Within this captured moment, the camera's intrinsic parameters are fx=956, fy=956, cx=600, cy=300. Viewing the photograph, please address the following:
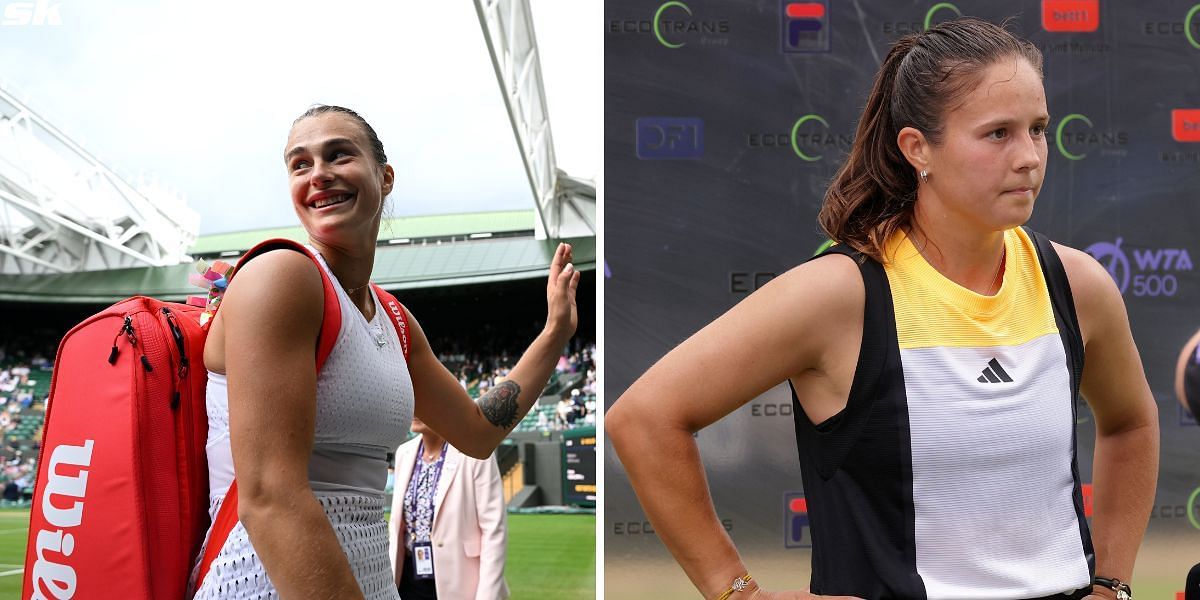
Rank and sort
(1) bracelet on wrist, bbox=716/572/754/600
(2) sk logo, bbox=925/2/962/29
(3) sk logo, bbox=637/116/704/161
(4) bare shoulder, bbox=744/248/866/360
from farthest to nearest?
(2) sk logo, bbox=925/2/962/29 → (3) sk logo, bbox=637/116/704/161 → (1) bracelet on wrist, bbox=716/572/754/600 → (4) bare shoulder, bbox=744/248/866/360

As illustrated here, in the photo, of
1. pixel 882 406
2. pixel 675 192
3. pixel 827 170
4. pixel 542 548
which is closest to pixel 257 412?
pixel 882 406

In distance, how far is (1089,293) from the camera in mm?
1575

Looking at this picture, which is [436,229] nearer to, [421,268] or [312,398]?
[421,268]

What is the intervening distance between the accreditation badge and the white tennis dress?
9.08 feet

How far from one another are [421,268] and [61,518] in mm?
29315

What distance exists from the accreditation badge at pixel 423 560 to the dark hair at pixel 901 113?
3.09 metres

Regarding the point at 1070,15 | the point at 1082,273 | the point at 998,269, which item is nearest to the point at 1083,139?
the point at 1070,15

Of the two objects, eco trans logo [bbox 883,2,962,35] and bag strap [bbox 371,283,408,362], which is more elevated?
eco trans logo [bbox 883,2,962,35]

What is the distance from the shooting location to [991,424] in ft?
4.38

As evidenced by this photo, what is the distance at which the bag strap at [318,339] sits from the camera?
1352 millimetres

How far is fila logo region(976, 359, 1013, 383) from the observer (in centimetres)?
136

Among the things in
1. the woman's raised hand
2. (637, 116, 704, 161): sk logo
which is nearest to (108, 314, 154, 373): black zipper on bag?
the woman's raised hand

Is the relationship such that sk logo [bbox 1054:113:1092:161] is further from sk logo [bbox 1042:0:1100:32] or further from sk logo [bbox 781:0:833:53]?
sk logo [bbox 781:0:833:53]

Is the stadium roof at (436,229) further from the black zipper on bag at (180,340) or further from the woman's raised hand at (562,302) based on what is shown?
the black zipper on bag at (180,340)
